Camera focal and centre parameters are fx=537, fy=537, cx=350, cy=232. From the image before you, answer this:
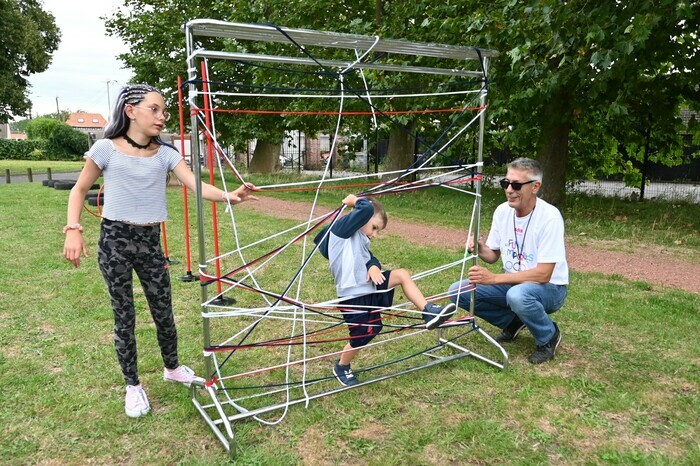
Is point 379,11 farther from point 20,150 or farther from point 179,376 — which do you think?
point 20,150

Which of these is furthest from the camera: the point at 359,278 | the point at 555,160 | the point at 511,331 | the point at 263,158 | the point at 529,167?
the point at 263,158

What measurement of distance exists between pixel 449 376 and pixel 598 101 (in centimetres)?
688

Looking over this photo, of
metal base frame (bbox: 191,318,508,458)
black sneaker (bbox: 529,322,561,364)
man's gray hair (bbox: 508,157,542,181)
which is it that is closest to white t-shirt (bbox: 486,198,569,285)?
man's gray hair (bbox: 508,157,542,181)

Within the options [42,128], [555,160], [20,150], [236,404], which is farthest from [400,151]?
[42,128]

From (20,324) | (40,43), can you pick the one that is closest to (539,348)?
(20,324)

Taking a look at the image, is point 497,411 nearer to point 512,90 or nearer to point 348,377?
point 348,377

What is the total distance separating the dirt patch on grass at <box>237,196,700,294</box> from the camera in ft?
18.0

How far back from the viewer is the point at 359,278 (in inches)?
114

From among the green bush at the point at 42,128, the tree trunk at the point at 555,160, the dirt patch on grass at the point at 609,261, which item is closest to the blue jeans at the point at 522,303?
the dirt patch on grass at the point at 609,261

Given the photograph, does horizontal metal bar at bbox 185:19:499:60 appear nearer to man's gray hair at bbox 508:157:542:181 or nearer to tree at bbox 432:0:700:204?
man's gray hair at bbox 508:157:542:181

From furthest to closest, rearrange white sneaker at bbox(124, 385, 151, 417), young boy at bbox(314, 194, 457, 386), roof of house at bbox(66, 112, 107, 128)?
roof of house at bbox(66, 112, 107, 128) → young boy at bbox(314, 194, 457, 386) → white sneaker at bbox(124, 385, 151, 417)

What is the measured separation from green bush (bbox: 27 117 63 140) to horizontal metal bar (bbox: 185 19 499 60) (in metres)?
44.5

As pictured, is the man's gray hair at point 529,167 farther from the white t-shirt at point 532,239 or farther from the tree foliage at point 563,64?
the tree foliage at point 563,64

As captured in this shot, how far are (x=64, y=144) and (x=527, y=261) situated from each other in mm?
43045
